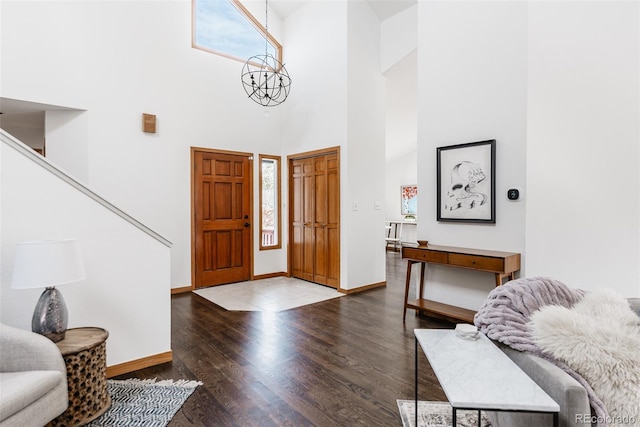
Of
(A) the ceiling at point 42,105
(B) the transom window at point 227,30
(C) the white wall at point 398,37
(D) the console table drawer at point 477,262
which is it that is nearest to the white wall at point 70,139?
(A) the ceiling at point 42,105

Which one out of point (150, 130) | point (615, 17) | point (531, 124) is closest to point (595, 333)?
point (531, 124)

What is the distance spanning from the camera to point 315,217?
17.0ft

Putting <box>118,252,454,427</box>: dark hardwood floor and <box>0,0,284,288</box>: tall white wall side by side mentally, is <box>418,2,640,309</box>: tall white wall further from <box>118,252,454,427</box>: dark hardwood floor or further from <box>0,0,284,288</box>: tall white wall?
<box>0,0,284,288</box>: tall white wall

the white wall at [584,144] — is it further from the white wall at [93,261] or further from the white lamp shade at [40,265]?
the white lamp shade at [40,265]

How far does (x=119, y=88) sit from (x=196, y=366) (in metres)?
3.62

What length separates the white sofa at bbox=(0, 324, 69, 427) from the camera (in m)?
1.40

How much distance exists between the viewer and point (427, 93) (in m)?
3.73

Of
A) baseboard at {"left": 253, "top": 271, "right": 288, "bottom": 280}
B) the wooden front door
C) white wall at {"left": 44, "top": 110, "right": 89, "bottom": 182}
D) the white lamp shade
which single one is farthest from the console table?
white wall at {"left": 44, "top": 110, "right": 89, "bottom": 182}

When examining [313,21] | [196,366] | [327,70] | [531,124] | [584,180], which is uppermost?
[313,21]

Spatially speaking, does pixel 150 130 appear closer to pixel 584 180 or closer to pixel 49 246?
pixel 49 246

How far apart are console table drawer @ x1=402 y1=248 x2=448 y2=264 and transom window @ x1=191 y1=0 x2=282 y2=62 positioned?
4.02m

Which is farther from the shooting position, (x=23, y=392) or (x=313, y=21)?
(x=313, y=21)

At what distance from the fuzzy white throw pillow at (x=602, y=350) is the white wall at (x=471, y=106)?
1804 millimetres

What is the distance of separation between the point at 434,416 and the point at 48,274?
7.33 feet
